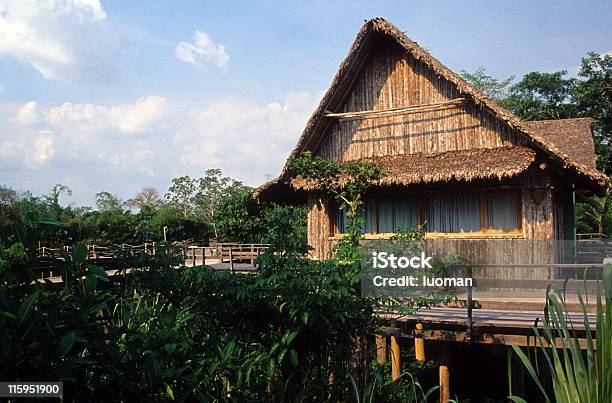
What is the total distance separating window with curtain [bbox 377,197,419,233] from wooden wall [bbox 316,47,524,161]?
1.04 m

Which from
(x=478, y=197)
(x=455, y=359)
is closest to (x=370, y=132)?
(x=478, y=197)

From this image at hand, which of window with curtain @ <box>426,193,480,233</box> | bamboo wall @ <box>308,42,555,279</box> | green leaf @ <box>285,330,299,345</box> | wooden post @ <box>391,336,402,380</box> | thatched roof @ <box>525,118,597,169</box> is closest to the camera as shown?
green leaf @ <box>285,330,299,345</box>

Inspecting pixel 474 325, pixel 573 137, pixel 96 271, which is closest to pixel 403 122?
pixel 573 137

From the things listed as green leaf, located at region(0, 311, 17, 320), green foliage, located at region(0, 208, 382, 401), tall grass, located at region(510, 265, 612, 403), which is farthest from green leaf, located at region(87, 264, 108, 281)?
tall grass, located at region(510, 265, 612, 403)

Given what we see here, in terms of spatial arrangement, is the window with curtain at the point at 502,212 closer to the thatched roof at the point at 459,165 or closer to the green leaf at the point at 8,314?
the thatched roof at the point at 459,165

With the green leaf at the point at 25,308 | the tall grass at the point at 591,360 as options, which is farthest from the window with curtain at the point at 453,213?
the green leaf at the point at 25,308

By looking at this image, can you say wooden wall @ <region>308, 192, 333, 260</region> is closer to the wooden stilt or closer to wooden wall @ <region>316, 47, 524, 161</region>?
wooden wall @ <region>316, 47, 524, 161</region>

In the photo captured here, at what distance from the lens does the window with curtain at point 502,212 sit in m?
10.0

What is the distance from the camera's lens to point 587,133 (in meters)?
13.7

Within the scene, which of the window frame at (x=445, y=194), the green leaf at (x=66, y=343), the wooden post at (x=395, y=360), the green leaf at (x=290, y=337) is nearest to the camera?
the green leaf at (x=66, y=343)

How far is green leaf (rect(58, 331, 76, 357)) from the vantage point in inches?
69.7

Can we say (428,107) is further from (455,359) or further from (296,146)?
(455,359)

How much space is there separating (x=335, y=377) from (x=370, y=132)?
863 cm

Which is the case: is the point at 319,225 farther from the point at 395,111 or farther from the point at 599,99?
the point at 599,99
